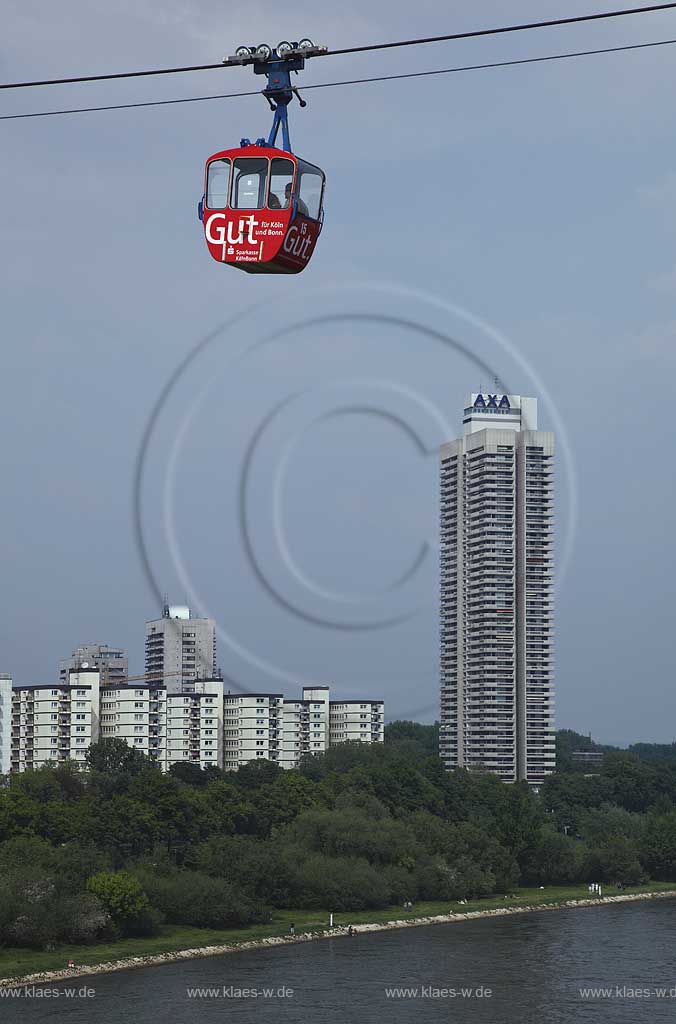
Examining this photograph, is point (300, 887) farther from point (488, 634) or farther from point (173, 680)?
point (173, 680)

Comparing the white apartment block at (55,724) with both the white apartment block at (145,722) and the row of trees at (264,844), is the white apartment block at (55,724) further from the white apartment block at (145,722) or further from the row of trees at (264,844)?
the row of trees at (264,844)

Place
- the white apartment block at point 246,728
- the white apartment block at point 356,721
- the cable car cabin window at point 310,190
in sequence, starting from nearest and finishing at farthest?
the cable car cabin window at point 310,190
the white apartment block at point 246,728
the white apartment block at point 356,721

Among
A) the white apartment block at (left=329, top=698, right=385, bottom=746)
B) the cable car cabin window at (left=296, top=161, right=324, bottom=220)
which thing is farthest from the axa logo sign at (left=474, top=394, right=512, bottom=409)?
the cable car cabin window at (left=296, top=161, right=324, bottom=220)

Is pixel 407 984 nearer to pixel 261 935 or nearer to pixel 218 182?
pixel 261 935

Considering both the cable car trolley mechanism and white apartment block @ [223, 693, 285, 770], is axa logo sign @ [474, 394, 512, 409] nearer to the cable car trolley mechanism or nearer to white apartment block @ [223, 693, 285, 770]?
white apartment block @ [223, 693, 285, 770]

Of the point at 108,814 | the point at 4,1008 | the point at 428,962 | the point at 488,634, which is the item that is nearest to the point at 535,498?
the point at 488,634

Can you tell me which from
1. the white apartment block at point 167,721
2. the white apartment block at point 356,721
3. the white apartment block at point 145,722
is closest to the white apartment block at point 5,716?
the white apartment block at point 145,722
